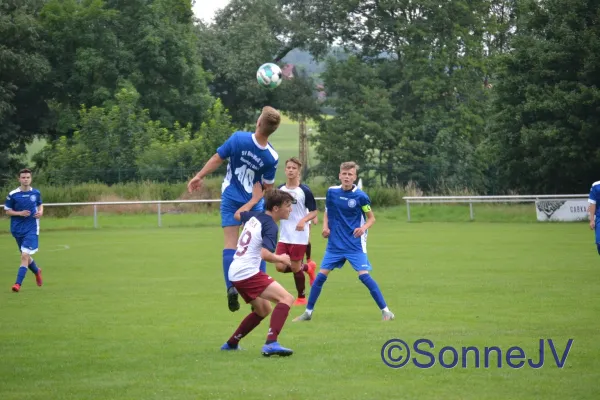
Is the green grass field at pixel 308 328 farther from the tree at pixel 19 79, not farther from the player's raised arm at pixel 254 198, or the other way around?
the tree at pixel 19 79

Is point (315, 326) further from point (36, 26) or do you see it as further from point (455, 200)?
point (36, 26)

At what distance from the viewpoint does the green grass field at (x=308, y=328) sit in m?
7.46

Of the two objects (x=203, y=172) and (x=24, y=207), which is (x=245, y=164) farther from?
(x=24, y=207)

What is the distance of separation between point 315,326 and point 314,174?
42457 mm

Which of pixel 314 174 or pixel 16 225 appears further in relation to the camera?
pixel 314 174

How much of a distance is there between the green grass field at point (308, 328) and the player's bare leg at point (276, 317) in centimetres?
16

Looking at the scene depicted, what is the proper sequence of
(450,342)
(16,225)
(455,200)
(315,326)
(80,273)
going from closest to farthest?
(450,342), (315,326), (16,225), (80,273), (455,200)

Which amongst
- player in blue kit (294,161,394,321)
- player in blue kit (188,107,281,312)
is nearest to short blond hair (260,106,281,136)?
player in blue kit (188,107,281,312)

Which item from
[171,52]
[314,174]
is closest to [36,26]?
[171,52]

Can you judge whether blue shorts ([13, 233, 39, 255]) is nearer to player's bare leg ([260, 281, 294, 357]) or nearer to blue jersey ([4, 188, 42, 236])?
blue jersey ([4, 188, 42, 236])

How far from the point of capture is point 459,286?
15.1 meters

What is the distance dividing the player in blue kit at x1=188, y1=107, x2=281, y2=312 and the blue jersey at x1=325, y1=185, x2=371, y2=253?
223 cm

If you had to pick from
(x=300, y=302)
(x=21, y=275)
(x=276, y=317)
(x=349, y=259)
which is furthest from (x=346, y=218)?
(x=21, y=275)

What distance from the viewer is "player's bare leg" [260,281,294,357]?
873 cm
